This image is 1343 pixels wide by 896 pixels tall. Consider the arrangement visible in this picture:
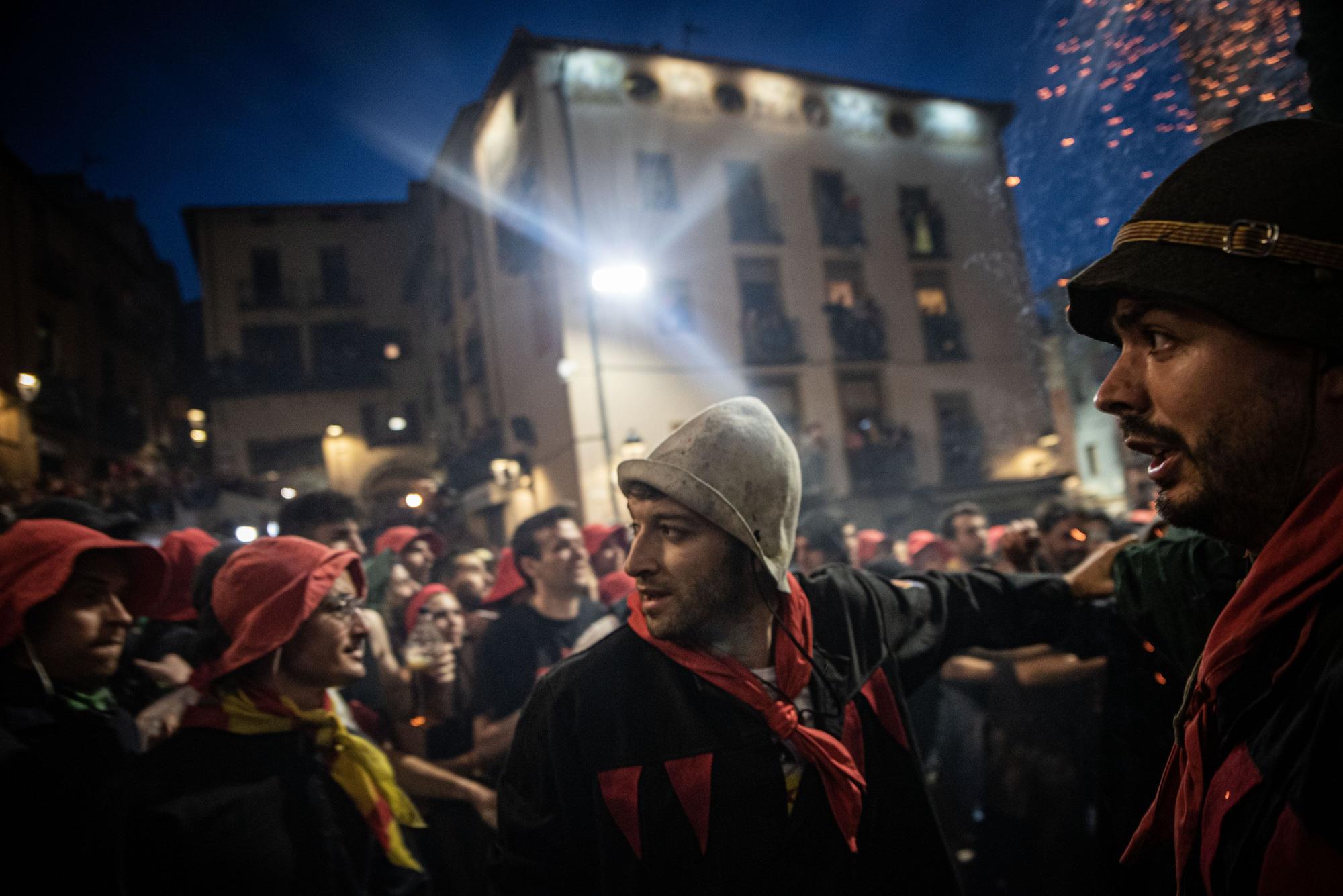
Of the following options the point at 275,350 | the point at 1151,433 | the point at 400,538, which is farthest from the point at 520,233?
the point at 1151,433

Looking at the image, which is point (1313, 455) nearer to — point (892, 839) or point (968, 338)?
point (892, 839)

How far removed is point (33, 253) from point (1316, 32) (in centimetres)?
2211

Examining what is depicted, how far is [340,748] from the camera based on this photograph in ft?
9.24

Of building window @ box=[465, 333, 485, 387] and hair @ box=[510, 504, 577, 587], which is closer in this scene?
hair @ box=[510, 504, 577, 587]

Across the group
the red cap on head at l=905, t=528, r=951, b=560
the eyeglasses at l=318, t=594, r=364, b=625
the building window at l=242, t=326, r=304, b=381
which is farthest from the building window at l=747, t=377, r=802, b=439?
the building window at l=242, t=326, r=304, b=381

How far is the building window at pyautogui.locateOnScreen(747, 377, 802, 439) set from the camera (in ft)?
58.6

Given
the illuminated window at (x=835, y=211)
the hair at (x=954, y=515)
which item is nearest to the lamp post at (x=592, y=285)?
the illuminated window at (x=835, y=211)

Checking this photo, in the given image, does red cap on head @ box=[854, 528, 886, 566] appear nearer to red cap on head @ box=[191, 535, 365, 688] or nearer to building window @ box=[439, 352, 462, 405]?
red cap on head @ box=[191, 535, 365, 688]

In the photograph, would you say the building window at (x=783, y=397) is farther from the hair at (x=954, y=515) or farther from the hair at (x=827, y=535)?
the hair at (x=827, y=535)

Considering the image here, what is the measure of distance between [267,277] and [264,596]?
32.4 meters

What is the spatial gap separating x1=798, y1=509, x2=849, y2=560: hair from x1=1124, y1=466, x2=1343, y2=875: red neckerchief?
175 inches

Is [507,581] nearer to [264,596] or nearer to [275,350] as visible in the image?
[264,596]

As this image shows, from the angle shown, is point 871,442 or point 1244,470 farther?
point 871,442

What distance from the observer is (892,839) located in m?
2.11
